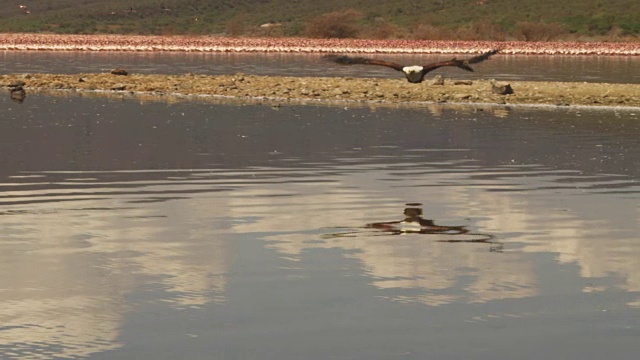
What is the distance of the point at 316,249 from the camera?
15.1 meters

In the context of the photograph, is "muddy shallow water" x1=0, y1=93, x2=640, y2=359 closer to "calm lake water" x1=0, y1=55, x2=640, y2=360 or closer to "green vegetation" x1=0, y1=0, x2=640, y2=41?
"calm lake water" x1=0, y1=55, x2=640, y2=360

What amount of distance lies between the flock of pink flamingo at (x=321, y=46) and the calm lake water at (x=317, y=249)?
2549 inches

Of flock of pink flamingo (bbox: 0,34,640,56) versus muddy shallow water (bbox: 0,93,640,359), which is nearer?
muddy shallow water (bbox: 0,93,640,359)

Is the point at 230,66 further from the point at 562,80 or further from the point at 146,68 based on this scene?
the point at 562,80

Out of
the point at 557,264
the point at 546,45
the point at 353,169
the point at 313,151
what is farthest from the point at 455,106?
the point at 546,45

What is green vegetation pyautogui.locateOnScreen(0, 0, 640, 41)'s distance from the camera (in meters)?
123

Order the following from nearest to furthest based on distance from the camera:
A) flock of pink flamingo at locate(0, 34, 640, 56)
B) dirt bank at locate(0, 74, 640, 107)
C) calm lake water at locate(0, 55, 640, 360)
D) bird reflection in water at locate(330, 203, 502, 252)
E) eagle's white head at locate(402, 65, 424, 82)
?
1. calm lake water at locate(0, 55, 640, 360)
2. bird reflection in water at locate(330, 203, 502, 252)
3. eagle's white head at locate(402, 65, 424, 82)
4. dirt bank at locate(0, 74, 640, 107)
5. flock of pink flamingo at locate(0, 34, 640, 56)

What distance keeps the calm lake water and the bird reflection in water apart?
0.05 meters

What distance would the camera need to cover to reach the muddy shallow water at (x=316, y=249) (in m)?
11.1

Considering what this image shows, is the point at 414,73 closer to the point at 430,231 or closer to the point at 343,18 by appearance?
the point at 430,231

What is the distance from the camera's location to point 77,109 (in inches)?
1534

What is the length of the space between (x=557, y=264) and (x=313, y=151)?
13267mm

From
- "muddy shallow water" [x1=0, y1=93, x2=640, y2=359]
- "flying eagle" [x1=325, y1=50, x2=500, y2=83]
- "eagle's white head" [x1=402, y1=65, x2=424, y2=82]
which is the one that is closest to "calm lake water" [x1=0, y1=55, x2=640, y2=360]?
"muddy shallow water" [x1=0, y1=93, x2=640, y2=359]

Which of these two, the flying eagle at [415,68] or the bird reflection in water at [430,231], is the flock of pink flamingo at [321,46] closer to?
the flying eagle at [415,68]
